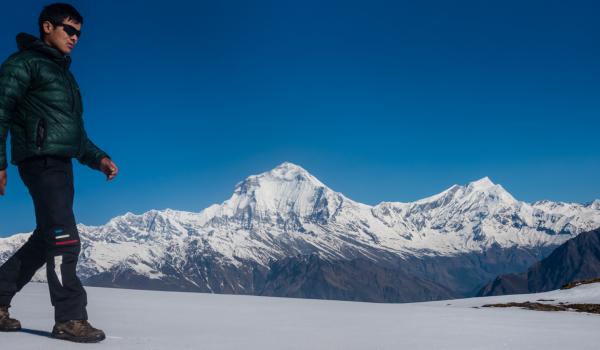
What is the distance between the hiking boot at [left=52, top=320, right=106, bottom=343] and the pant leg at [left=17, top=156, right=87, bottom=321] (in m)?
→ 0.06

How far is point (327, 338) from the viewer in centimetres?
672

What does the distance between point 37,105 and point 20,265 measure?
1765mm

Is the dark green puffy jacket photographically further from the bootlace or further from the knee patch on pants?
the bootlace

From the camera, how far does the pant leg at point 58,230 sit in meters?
5.64

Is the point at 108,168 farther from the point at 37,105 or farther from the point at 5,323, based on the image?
the point at 5,323

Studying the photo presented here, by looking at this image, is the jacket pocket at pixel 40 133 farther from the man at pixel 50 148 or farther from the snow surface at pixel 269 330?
the snow surface at pixel 269 330

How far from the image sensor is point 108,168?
659 cm

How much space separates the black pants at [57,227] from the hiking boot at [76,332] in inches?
2.3

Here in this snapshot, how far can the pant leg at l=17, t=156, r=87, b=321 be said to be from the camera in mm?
5637

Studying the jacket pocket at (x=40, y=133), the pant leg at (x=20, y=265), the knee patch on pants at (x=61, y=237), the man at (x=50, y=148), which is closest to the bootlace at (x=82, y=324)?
the man at (x=50, y=148)

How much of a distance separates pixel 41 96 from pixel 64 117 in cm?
30

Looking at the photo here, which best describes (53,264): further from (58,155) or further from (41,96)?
(41,96)

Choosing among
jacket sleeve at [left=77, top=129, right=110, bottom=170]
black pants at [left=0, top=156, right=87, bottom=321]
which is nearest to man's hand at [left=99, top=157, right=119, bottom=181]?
jacket sleeve at [left=77, top=129, right=110, bottom=170]

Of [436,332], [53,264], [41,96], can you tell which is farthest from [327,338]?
[41,96]
